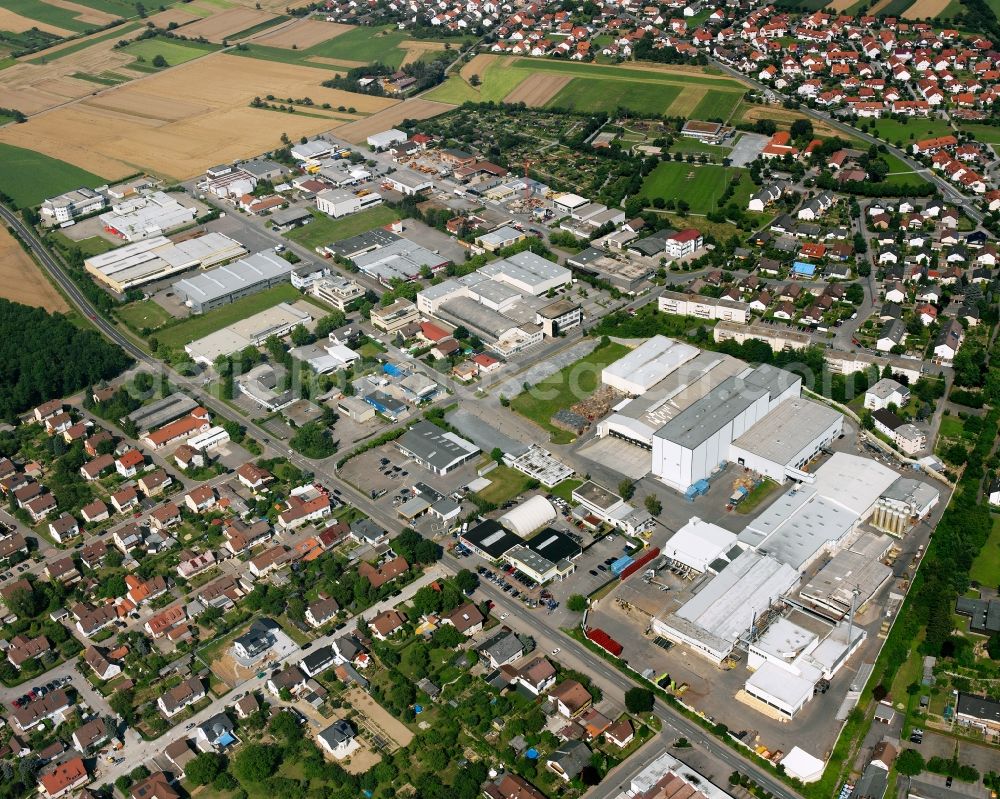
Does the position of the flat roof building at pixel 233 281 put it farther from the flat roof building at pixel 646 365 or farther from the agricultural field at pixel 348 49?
the agricultural field at pixel 348 49

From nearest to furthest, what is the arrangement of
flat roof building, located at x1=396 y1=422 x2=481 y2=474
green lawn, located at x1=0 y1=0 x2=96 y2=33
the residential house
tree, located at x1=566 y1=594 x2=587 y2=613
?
1. the residential house
2. tree, located at x1=566 y1=594 x2=587 y2=613
3. flat roof building, located at x1=396 y1=422 x2=481 y2=474
4. green lawn, located at x1=0 y1=0 x2=96 y2=33

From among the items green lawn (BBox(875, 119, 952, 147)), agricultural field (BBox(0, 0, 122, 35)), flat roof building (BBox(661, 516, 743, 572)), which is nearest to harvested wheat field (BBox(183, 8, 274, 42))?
agricultural field (BBox(0, 0, 122, 35))

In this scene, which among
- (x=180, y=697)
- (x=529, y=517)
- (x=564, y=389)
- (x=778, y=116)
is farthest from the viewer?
(x=778, y=116)

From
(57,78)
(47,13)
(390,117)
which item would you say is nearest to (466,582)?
(390,117)

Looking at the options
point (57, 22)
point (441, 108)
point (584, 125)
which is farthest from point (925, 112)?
point (57, 22)

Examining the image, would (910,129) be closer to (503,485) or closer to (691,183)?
(691,183)

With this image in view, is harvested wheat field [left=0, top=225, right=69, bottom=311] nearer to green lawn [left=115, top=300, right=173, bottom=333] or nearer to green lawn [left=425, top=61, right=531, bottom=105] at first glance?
green lawn [left=115, top=300, right=173, bottom=333]

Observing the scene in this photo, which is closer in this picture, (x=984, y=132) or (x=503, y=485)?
(x=503, y=485)

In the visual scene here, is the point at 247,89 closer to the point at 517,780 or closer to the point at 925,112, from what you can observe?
the point at 925,112
